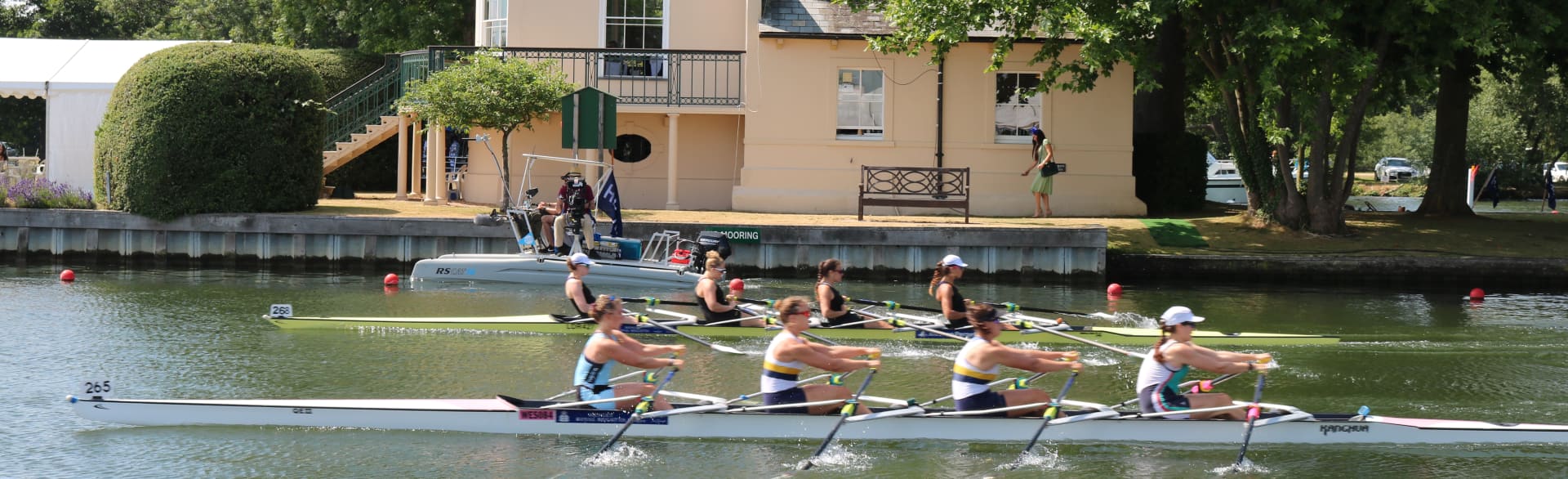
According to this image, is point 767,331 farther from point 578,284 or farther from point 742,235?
point 742,235

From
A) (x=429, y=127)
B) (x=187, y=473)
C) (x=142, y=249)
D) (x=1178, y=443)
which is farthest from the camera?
(x=429, y=127)

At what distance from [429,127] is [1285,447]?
64.8 ft

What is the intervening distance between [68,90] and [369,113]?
18.6ft

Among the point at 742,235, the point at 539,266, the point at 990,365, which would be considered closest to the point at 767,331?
the point at 539,266

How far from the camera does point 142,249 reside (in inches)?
946

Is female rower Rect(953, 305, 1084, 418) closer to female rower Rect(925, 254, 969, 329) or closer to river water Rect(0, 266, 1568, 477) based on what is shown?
river water Rect(0, 266, 1568, 477)

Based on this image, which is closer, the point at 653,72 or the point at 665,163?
the point at 653,72

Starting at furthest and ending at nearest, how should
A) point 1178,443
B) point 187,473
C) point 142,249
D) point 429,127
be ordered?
point 429,127
point 142,249
point 1178,443
point 187,473

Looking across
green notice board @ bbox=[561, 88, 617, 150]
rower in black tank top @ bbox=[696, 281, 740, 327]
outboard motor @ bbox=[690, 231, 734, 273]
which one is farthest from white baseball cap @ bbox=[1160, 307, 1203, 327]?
green notice board @ bbox=[561, 88, 617, 150]

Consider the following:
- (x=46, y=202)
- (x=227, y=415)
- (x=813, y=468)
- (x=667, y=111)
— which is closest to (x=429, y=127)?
(x=667, y=111)

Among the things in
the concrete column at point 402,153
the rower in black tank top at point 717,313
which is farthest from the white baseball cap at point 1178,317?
the concrete column at point 402,153

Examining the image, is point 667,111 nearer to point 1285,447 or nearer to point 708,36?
point 708,36

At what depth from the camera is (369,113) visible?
28.9 m

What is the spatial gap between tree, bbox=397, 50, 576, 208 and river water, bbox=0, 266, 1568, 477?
13.9ft
